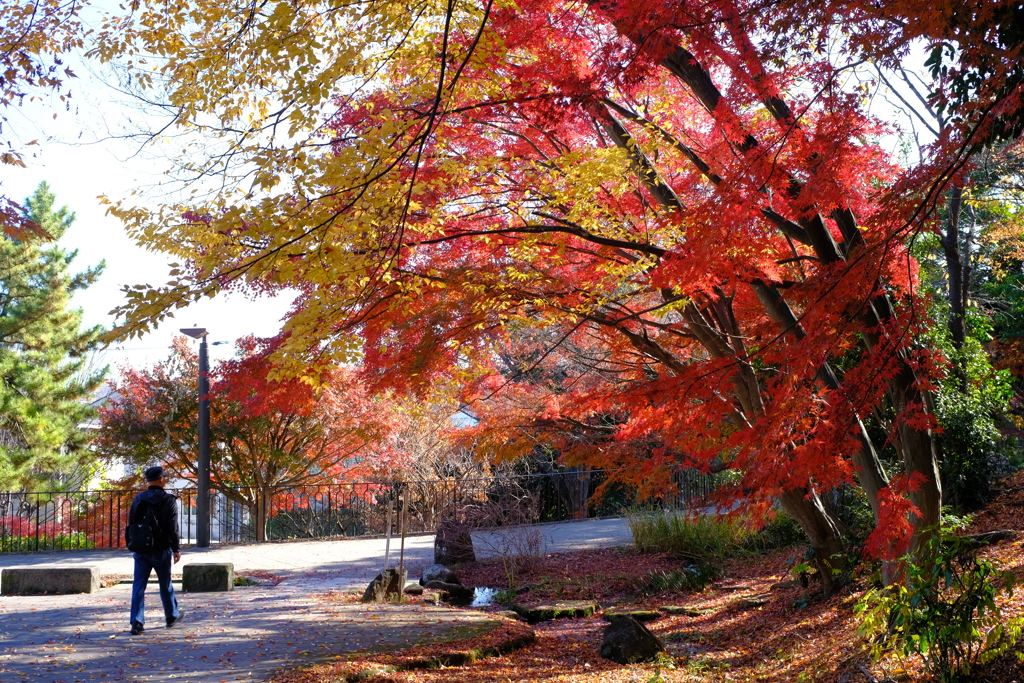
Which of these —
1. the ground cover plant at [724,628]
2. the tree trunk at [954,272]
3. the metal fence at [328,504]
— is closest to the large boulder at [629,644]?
the ground cover plant at [724,628]

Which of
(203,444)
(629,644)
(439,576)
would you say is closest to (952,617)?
(629,644)

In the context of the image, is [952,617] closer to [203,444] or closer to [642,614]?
[642,614]

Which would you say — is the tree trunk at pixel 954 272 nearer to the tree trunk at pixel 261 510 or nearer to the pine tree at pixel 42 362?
the tree trunk at pixel 261 510

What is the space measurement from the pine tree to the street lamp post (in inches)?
271

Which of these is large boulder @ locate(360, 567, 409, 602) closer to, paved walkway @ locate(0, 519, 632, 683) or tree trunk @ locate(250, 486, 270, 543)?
paved walkway @ locate(0, 519, 632, 683)

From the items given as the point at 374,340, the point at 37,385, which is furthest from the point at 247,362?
the point at 37,385

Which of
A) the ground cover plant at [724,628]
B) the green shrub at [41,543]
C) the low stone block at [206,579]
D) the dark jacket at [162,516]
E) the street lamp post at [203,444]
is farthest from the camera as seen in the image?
the green shrub at [41,543]

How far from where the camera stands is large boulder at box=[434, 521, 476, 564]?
41.6 feet

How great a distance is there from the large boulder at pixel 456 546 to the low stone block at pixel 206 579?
3.69m

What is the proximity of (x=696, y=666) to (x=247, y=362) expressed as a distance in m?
7.27

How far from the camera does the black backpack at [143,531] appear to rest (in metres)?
7.03

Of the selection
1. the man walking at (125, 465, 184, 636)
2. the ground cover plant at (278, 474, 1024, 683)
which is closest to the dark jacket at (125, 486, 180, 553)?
the man walking at (125, 465, 184, 636)

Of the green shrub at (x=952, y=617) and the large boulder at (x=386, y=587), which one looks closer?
the green shrub at (x=952, y=617)

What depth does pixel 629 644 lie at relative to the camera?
7.25 m
